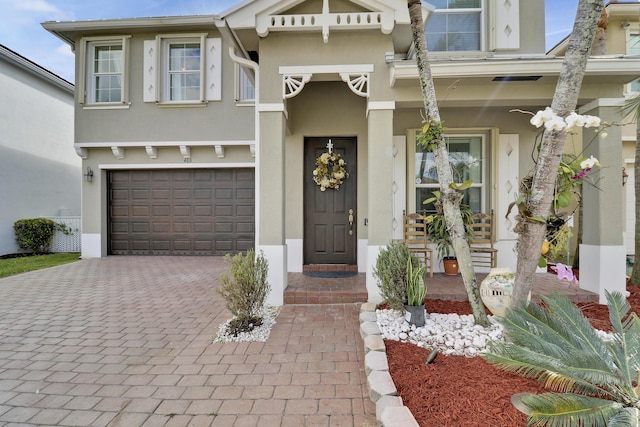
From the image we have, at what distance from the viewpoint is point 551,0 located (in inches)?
213

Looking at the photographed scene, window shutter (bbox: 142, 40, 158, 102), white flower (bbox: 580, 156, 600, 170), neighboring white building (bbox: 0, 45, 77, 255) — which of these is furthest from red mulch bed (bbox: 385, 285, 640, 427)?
neighboring white building (bbox: 0, 45, 77, 255)

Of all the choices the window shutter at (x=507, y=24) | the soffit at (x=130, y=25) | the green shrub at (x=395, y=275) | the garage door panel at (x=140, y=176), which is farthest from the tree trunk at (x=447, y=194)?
the garage door panel at (x=140, y=176)

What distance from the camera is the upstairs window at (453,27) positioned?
5.57m

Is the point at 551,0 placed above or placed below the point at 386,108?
above

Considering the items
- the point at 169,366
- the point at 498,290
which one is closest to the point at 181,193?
the point at 169,366

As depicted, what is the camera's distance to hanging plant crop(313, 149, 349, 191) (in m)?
5.59

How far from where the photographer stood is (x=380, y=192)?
13.7 ft

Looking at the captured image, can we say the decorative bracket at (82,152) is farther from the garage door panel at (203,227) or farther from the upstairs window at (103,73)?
the garage door panel at (203,227)

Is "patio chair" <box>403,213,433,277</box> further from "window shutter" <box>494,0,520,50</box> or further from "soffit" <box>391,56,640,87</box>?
"window shutter" <box>494,0,520,50</box>

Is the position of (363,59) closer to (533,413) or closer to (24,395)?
(533,413)

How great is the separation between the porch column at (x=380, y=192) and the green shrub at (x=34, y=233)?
10119mm

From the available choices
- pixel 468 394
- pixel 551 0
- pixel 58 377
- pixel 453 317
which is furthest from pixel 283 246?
pixel 551 0

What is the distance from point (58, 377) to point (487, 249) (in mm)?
5583

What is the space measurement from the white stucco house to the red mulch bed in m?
1.71
